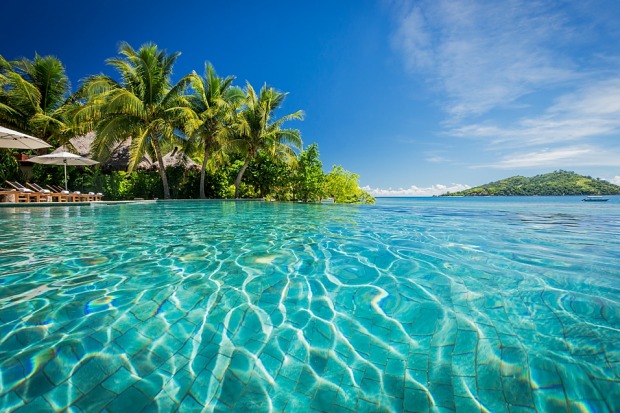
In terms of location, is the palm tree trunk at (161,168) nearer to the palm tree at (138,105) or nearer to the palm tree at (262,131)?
the palm tree at (138,105)

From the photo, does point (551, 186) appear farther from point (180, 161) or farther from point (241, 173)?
point (180, 161)

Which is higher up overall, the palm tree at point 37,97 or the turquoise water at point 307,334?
the palm tree at point 37,97

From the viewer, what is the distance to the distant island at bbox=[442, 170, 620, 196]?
64.8 metres

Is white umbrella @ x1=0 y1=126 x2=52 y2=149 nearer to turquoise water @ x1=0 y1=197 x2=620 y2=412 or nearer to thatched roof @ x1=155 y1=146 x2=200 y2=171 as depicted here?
thatched roof @ x1=155 y1=146 x2=200 y2=171

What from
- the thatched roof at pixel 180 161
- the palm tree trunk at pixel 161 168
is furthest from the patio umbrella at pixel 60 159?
the thatched roof at pixel 180 161

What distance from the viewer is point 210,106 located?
16344mm

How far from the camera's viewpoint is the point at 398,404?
1.19 m

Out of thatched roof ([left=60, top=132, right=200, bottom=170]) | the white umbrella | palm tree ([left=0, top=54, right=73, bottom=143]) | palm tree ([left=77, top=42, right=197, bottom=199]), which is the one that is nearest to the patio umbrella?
the white umbrella

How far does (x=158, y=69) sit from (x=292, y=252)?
1652cm

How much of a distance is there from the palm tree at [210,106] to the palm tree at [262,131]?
0.79 metres

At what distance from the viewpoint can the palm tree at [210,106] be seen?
15648 mm

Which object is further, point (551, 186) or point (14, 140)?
point (551, 186)

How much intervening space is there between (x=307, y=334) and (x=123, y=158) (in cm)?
2007

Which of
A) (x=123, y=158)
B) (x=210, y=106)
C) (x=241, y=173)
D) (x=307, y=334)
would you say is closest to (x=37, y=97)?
(x=123, y=158)
